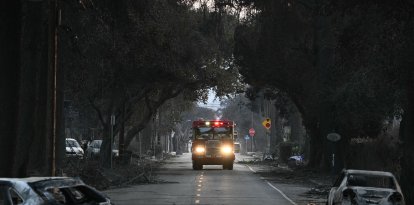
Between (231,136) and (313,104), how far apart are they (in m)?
10.7

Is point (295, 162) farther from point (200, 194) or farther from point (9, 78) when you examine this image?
point (9, 78)

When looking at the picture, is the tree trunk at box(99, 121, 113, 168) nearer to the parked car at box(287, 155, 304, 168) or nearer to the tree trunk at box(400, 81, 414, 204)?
the parked car at box(287, 155, 304, 168)

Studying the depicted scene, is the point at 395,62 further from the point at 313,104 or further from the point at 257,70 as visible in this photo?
the point at 257,70

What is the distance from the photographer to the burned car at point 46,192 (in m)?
11.0

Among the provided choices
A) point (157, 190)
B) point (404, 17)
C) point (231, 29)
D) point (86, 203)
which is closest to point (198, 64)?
point (231, 29)

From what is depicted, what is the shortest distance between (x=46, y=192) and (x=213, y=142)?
44.2 m

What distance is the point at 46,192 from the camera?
36.6ft

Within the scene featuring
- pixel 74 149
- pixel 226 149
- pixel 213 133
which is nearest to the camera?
pixel 226 149

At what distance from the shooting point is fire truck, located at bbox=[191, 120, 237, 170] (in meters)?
55.0

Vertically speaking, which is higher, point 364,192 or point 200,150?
point 200,150

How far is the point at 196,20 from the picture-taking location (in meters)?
49.6

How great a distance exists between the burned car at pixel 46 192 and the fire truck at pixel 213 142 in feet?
139

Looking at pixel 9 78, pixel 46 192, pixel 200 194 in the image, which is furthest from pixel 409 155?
pixel 46 192

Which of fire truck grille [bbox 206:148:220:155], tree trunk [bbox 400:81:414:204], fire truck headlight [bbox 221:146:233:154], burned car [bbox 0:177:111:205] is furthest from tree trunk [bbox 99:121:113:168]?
burned car [bbox 0:177:111:205]
